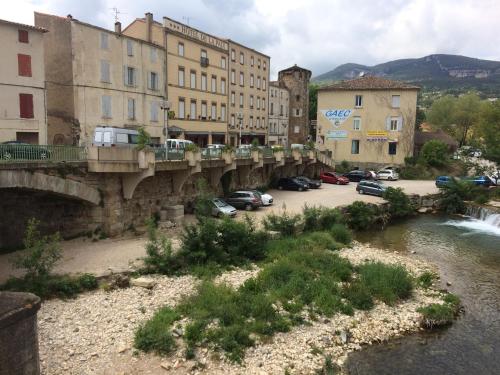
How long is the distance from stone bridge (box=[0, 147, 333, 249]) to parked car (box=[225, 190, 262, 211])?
15.8 feet

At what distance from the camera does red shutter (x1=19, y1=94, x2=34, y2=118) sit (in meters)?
30.9

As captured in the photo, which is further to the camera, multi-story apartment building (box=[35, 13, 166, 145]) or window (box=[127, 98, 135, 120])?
window (box=[127, 98, 135, 120])

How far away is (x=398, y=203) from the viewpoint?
38.5 meters

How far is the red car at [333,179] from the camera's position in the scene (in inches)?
1983

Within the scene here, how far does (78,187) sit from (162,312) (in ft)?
31.9

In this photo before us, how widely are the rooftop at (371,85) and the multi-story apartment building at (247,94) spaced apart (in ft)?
31.1

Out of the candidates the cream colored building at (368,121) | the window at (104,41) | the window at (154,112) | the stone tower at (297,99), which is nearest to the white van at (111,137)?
the window at (104,41)

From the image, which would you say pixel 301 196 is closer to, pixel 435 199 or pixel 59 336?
pixel 435 199

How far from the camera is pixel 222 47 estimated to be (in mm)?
52656

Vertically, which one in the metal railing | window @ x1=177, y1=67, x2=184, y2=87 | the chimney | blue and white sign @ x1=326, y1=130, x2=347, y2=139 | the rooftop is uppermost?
the chimney

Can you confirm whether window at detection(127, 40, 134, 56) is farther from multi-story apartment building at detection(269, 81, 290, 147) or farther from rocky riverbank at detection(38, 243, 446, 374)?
multi-story apartment building at detection(269, 81, 290, 147)

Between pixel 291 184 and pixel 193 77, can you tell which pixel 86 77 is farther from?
pixel 291 184

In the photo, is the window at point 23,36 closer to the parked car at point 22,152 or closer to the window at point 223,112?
the parked car at point 22,152

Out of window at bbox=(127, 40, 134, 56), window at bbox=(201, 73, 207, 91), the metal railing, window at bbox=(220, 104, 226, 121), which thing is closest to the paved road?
the metal railing
